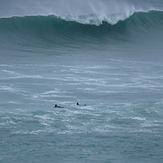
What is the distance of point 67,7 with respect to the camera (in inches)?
1528

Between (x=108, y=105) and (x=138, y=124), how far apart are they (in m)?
2.34

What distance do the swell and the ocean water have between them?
0.20 ft

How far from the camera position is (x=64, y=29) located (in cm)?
3406

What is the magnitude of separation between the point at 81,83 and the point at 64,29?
12194mm

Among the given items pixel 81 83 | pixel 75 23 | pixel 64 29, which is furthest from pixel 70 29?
pixel 81 83

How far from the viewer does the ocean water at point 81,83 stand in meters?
15.1

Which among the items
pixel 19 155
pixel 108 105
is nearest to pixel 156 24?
pixel 108 105

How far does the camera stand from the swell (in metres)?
32.4

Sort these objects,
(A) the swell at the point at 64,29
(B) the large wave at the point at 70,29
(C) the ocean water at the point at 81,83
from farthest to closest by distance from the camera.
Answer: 1. (A) the swell at the point at 64,29
2. (B) the large wave at the point at 70,29
3. (C) the ocean water at the point at 81,83

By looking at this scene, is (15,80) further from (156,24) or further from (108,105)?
(156,24)

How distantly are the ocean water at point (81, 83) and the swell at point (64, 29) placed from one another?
6cm

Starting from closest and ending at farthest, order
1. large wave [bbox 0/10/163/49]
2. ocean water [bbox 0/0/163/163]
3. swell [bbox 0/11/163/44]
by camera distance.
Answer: ocean water [bbox 0/0/163/163]
large wave [bbox 0/10/163/49]
swell [bbox 0/11/163/44]

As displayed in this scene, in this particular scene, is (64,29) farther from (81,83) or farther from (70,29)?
(81,83)

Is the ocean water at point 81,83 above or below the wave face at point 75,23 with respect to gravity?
below
